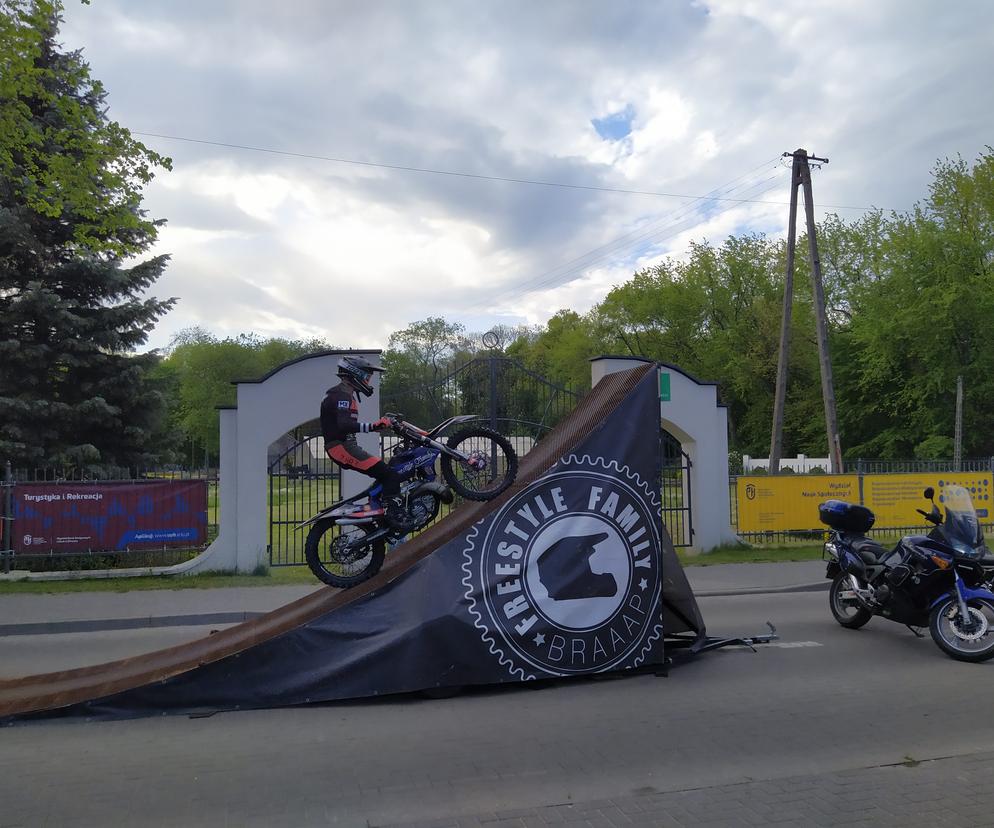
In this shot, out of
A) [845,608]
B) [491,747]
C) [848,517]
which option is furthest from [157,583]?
[848,517]

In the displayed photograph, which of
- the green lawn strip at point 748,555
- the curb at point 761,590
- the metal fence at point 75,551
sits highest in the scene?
the metal fence at point 75,551

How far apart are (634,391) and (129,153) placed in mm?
10570

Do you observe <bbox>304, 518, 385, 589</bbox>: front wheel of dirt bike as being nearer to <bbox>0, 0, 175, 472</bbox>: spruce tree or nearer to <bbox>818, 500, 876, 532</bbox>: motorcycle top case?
<bbox>818, 500, 876, 532</bbox>: motorcycle top case

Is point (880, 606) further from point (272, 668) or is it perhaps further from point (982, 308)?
point (982, 308)

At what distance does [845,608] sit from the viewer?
30.8 ft

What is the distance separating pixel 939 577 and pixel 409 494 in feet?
17.5

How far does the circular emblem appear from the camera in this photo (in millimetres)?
6336

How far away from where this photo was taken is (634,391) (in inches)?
279

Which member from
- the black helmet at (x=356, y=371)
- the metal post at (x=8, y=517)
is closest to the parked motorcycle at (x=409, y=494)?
the black helmet at (x=356, y=371)

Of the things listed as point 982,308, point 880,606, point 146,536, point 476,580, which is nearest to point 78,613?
point 146,536

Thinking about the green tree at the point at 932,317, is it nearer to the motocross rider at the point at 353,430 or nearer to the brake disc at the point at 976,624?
the brake disc at the point at 976,624

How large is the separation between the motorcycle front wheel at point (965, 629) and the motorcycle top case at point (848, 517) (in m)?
1.24

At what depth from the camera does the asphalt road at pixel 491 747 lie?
4461mm

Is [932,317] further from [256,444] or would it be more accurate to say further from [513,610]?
[513,610]
